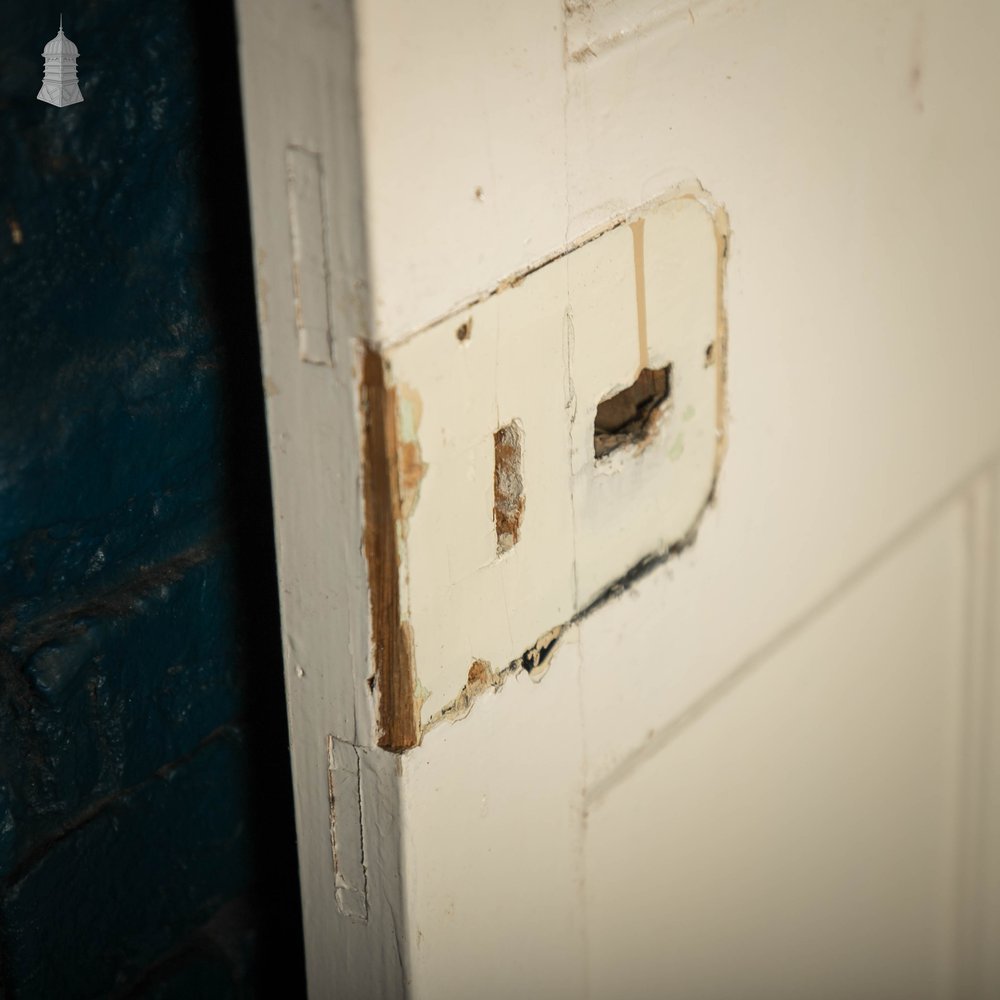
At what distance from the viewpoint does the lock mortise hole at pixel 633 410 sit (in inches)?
40.3

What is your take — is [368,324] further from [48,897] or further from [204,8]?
[48,897]

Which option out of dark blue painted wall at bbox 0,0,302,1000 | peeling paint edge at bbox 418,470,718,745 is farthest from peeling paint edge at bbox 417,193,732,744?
dark blue painted wall at bbox 0,0,302,1000

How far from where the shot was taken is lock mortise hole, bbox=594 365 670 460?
40.3 inches

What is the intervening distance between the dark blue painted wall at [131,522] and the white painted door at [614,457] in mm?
198

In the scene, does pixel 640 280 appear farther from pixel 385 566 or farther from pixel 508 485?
pixel 385 566

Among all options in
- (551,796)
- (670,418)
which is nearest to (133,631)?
(551,796)

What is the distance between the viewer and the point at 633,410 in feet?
3.43

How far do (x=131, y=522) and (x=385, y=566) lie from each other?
0.29m

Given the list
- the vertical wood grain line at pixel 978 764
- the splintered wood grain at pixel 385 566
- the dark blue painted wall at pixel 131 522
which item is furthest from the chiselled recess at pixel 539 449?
→ the vertical wood grain line at pixel 978 764

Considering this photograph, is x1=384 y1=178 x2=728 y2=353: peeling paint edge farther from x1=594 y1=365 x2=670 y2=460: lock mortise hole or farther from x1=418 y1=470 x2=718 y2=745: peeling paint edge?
x1=418 y1=470 x2=718 y2=745: peeling paint edge
